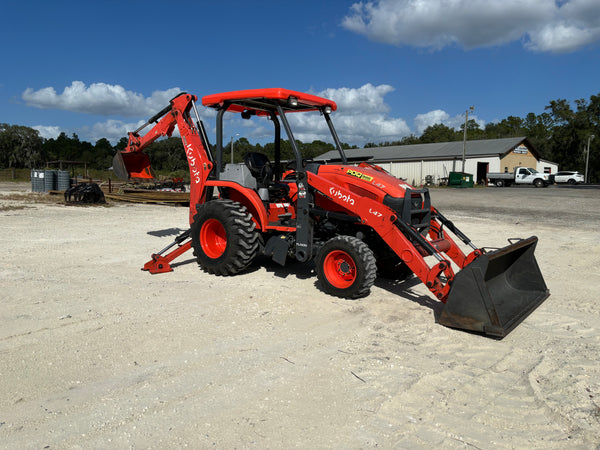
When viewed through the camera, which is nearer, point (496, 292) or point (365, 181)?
point (496, 292)

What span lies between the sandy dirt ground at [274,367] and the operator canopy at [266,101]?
255cm

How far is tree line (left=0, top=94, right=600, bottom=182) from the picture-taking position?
6469 centimetres

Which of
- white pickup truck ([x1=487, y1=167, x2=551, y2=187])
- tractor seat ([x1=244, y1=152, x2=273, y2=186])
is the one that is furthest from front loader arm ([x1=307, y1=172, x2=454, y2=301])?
white pickup truck ([x1=487, y1=167, x2=551, y2=187])

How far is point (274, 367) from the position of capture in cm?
377

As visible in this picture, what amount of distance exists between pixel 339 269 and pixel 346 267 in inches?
4.3

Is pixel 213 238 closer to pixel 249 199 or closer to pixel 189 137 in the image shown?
pixel 249 199

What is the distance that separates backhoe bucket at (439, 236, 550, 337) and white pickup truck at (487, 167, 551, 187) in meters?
38.7

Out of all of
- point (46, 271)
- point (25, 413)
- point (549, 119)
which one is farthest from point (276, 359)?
point (549, 119)

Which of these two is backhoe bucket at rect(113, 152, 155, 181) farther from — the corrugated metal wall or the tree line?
the tree line

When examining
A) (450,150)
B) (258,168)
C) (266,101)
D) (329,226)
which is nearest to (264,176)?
(258,168)

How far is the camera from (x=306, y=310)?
5270 millimetres

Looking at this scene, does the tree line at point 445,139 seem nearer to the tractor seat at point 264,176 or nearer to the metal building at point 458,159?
the metal building at point 458,159

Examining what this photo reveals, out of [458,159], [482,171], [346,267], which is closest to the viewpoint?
[346,267]

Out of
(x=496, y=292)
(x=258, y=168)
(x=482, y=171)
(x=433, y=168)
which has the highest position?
(x=433, y=168)
